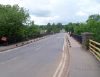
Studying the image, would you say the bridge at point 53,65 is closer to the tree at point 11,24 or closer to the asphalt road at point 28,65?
the asphalt road at point 28,65

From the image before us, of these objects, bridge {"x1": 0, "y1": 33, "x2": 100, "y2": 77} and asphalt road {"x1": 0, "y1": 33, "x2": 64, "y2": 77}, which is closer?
bridge {"x1": 0, "y1": 33, "x2": 100, "y2": 77}

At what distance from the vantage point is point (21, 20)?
Result: 63.7 metres

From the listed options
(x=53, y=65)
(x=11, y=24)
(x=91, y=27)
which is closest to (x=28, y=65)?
(x=53, y=65)

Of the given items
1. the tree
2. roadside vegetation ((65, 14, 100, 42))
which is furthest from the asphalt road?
the tree

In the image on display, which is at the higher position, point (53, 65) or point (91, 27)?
point (91, 27)

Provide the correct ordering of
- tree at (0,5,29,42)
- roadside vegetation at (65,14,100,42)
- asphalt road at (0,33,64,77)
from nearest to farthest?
asphalt road at (0,33,64,77)
roadside vegetation at (65,14,100,42)
tree at (0,5,29,42)

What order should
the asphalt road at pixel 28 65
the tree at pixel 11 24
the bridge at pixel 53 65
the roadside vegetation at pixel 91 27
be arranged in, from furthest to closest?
the tree at pixel 11 24
the roadside vegetation at pixel 91 27
the asphalt road at pixel 28 65
the bridge at pixel 53 65

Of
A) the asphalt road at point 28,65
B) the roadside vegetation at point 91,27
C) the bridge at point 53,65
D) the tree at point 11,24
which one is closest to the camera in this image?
the bridge at point 53,65

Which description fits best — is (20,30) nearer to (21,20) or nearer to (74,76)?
(21,20)

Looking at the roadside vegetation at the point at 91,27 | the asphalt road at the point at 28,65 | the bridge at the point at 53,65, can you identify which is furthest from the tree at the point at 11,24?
the bridge at the point at 53,65

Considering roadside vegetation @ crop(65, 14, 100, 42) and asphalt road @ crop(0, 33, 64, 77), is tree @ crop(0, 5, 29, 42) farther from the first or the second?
asphalt road @ crop(0, 33, 64, 77)

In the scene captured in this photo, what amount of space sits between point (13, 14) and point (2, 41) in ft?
29.5

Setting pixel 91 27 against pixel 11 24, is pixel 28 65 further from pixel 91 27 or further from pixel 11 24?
pixel 11 24

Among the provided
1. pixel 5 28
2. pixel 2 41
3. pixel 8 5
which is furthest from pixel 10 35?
pixel 8 5
